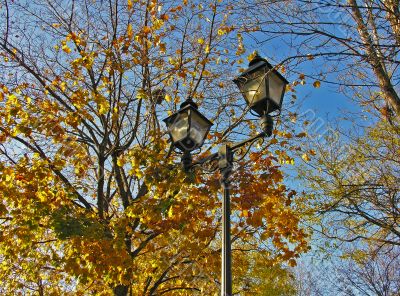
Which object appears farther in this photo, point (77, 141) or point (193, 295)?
point (193, 295)

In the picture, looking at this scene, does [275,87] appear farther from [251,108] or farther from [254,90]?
[251,108]

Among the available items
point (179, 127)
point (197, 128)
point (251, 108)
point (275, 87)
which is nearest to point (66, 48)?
point (179, 127)

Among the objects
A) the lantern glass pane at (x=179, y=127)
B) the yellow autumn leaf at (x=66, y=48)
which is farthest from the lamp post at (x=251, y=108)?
the yellow autumn leaf at (x=66, y=48)

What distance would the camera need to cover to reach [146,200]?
6.51 metres

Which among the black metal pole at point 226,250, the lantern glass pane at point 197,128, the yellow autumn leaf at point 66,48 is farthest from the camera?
the yellow autumn leaf at point 66,48

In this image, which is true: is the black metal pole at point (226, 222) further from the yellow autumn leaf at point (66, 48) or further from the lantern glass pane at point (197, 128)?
the yellow autumn leaf at point (66, 48)

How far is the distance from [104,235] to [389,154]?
6.10 m

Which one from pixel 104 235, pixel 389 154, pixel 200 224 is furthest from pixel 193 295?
pixel 389 154

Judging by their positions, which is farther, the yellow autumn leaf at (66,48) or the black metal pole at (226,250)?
the yellow autumn leaf at (66,48)

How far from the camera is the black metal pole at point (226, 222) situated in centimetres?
344

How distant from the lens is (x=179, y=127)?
15.1ft

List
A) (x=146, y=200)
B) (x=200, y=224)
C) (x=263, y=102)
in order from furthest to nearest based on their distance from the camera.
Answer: (x=200, y=224), (x=146, y=200), (x=263, y=102)

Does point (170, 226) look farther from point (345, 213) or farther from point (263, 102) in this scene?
point (345, 213)

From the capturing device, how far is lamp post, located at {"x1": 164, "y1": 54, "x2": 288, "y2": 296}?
4.13 metres
